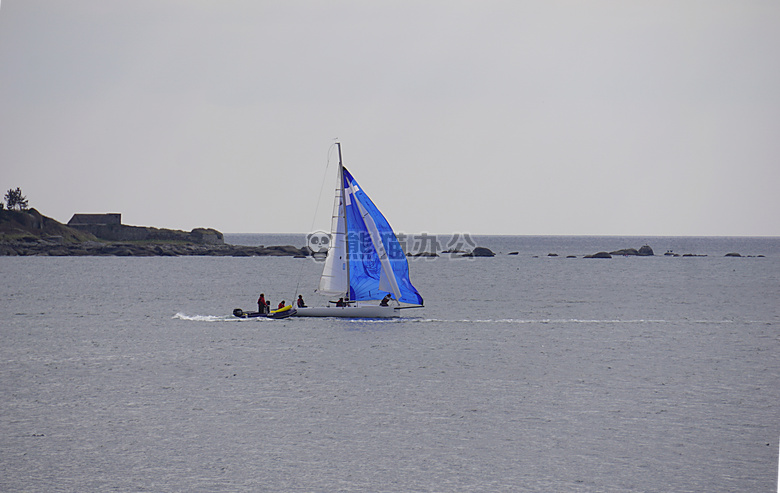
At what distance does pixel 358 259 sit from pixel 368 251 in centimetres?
101

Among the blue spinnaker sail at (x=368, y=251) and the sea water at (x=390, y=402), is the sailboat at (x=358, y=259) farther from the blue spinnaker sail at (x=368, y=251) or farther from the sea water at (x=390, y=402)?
the sea water at (x=390, y=402)

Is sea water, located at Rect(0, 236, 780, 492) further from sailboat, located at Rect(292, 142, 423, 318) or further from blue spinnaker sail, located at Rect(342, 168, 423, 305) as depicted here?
blue spinnaker sail, located at Rect(342, 168, 423, 305)

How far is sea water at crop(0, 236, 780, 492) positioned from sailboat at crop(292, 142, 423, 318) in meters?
2.44

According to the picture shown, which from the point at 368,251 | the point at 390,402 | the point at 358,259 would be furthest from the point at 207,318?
the point at 390,402

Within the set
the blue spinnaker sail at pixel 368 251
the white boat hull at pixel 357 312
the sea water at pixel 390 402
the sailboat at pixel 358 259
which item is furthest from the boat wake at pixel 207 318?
the blue spinnaker sail at pixel 368 251

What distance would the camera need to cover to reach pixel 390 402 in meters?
34.9

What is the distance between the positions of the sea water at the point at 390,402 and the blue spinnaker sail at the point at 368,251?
310 centimetres

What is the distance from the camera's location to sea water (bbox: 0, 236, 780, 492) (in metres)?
25.2

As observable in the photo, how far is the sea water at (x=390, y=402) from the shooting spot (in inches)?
993

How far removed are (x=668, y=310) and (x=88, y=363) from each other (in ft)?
194

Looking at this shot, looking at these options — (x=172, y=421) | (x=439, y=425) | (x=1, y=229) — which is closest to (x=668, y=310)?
(x=439, y=425)

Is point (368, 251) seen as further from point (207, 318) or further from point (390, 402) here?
point (390, 402)

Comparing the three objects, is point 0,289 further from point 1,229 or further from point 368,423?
point 1,229

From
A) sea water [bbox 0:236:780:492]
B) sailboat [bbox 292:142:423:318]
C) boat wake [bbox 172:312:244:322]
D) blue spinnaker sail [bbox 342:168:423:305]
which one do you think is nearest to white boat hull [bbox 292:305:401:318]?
sailboat [bbox 292:142:423:318]
